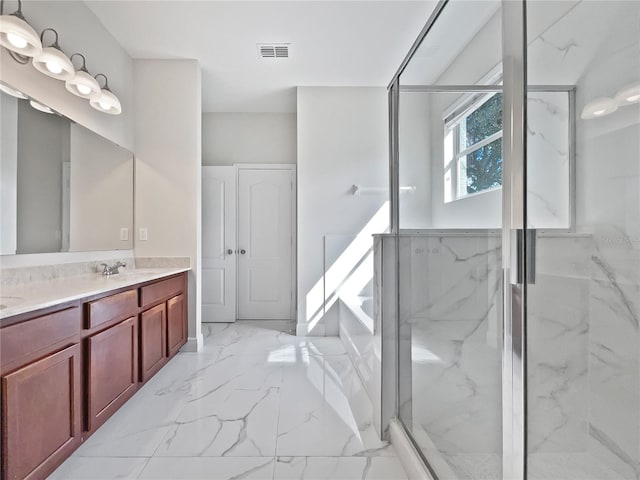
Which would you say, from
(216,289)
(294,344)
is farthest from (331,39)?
(216,289)

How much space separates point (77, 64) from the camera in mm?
2523

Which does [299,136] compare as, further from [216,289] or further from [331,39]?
[216,289]

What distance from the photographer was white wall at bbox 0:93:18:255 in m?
1.80

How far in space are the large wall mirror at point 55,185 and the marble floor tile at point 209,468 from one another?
4.30 ft

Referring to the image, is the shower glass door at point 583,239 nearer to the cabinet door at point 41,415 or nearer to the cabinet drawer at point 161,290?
the cabinet door at point 41,415

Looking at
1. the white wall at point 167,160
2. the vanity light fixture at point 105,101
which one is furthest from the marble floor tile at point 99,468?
the vanity light fixture at point 105,101

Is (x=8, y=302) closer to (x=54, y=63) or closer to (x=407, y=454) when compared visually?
(x=54, y=63)

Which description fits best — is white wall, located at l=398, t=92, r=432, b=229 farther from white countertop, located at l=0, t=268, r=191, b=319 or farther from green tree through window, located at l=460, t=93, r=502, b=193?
white countertop, located at l=0, t=268, r=191, b=319

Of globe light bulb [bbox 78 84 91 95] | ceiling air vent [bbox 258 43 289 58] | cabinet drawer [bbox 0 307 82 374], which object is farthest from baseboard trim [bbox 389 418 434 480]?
ceiling air vent [bbox 258 43 289 58]

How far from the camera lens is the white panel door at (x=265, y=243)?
460cm

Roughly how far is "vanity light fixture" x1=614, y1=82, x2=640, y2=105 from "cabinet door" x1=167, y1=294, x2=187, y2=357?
2.83 meters

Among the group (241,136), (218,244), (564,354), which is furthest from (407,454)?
(241,136)

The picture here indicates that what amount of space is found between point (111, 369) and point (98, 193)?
1.44 m

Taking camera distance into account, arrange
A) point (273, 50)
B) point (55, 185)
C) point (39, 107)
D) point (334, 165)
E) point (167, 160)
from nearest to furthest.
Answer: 1. point (39, 107)
2. point (55, 185)
3. point (273, 50)
4. point (167, 160)
5. point (334, 165)
